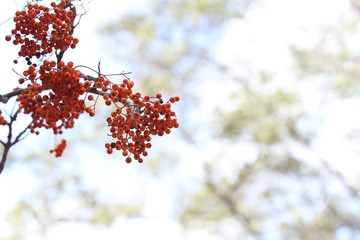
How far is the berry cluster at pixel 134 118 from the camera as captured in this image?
3.24 feet

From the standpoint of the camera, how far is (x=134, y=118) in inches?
39.1

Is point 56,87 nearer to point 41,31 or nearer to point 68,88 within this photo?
point 68,88

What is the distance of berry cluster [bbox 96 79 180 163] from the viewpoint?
987 millimetres

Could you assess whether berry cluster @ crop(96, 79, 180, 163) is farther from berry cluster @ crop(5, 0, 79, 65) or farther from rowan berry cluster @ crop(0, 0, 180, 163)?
berry cluster @ crop(5, 0, 79, 65)

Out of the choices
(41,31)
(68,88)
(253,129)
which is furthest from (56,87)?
(253,129)

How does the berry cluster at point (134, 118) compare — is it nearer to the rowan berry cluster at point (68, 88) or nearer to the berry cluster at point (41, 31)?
the rowan berry cluster at point (68, 88)

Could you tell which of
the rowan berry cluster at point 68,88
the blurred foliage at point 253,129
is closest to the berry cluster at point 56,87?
the rowan berry cluster at point 68,88

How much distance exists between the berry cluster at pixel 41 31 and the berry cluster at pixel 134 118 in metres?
0.16

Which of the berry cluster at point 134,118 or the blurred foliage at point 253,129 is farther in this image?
the blurred foliage at point 253,129

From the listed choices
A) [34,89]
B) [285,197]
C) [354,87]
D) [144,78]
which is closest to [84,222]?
[144,78]

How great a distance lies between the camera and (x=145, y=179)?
28.0ft

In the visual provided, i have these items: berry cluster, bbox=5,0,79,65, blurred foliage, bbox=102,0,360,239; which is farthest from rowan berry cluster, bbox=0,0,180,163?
blurred foliage, bbox=102,0,360,239

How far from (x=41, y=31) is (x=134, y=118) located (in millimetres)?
360

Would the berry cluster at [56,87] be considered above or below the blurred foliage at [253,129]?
below
